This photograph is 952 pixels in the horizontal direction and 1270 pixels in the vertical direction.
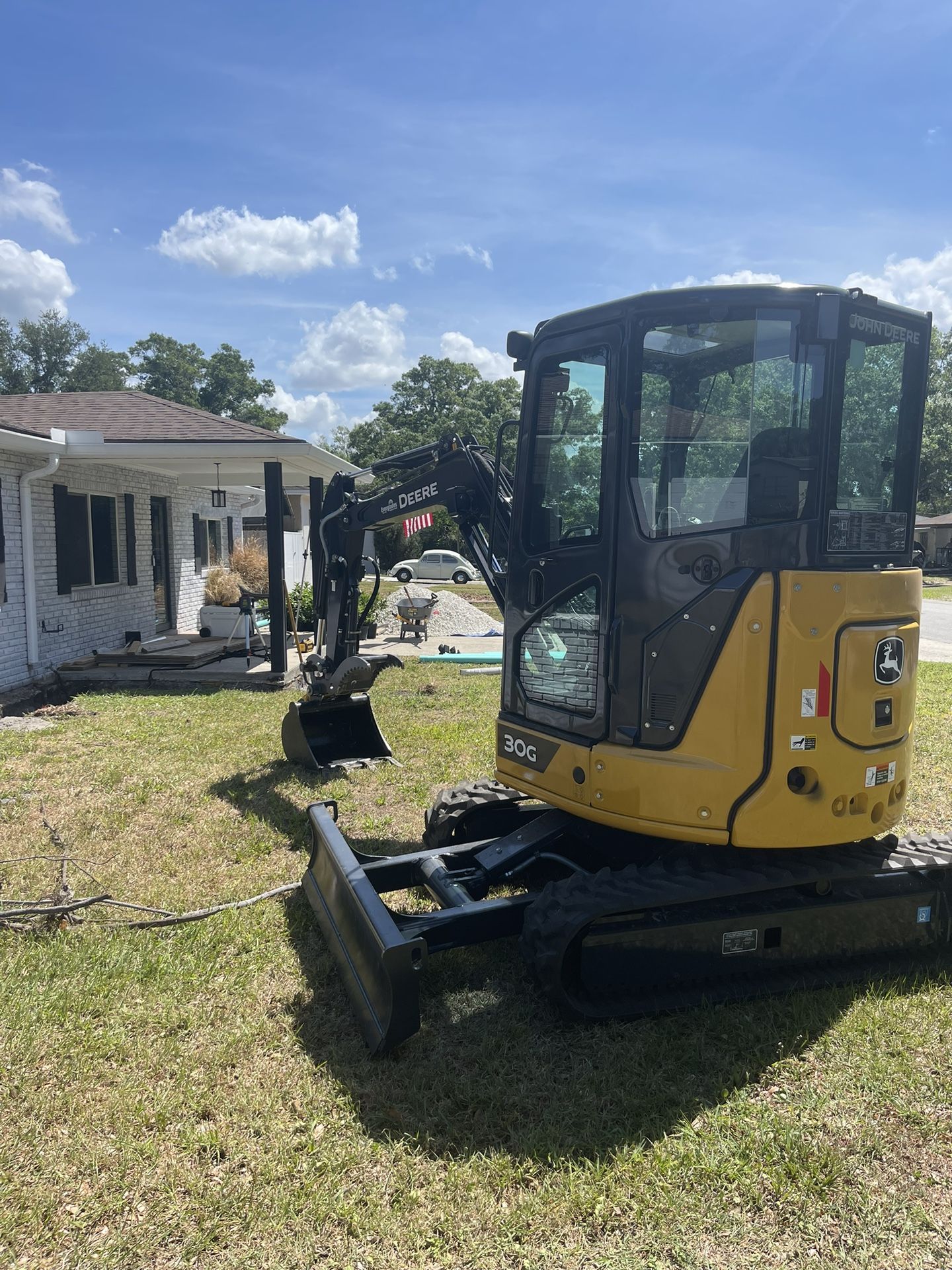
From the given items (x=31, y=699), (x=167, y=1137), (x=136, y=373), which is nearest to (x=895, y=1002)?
(x=167, y=1137)

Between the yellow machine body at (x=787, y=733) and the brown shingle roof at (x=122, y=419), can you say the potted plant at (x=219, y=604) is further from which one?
the yellow machine body at (x=787, y=733)

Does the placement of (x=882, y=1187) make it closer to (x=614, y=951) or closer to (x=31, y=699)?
(x=614, y=951)

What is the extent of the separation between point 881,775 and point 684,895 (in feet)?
3.33

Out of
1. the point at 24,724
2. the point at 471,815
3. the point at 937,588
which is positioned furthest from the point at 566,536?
the point at 937,588

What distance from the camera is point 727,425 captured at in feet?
11.9

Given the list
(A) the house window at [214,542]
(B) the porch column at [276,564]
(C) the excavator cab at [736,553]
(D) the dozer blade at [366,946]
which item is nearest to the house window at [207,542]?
(A) the house window at [214,542]

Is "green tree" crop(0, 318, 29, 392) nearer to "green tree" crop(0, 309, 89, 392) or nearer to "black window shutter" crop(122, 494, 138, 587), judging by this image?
"green tree" crop(0, 309, 89, 392)

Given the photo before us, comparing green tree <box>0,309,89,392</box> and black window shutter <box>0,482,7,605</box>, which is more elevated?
green tree <box>0,309,89,392</box>

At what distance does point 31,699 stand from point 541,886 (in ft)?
24.4

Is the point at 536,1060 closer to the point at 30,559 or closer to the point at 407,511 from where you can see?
the point at 407,511

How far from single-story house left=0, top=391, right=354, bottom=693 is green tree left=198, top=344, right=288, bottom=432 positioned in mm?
52698

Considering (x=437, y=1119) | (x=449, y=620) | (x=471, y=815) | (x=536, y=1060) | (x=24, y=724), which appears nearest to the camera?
(x=437, y=1119)

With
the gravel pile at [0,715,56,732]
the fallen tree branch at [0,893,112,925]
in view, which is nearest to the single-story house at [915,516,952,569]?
the gravel pile at [0,715,56,732]

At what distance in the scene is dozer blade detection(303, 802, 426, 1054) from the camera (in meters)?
3.32
